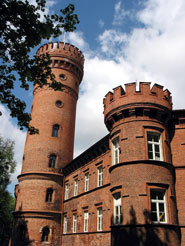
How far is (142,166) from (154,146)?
1627 mm

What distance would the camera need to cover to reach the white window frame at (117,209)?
14.4 metres

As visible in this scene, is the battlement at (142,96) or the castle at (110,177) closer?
the castle at (110,177)

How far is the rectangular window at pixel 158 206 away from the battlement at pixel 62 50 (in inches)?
889

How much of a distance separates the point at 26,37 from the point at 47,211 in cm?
1916

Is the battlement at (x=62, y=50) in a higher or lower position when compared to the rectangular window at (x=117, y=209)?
higher

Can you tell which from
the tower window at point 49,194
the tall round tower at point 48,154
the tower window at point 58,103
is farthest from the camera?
the tower window at point 58,103

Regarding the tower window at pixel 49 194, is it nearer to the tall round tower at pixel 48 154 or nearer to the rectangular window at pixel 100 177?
the tall round tower at pixel 48 154

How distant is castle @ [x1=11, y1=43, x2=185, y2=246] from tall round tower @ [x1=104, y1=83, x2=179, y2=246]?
0.16 ft

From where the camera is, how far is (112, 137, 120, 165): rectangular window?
16.0 meters

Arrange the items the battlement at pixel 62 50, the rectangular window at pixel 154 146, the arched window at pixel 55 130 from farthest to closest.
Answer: the battlement at pixel 62 50
the arched window at pixel 55 130
the rectangular window at pixel 154 146

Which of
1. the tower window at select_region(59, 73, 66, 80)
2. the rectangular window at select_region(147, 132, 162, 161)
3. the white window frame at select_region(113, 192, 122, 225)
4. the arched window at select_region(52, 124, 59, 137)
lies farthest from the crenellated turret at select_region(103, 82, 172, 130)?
the tower window at select_region(59, 73, 66, 80)

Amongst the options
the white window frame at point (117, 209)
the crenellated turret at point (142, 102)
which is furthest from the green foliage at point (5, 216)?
the crenellated turret at point (142, 102)

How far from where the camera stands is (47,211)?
24.8 meters

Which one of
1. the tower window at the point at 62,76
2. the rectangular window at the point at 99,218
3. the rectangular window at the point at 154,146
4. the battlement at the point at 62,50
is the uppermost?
the battlement at the point at 62,50
